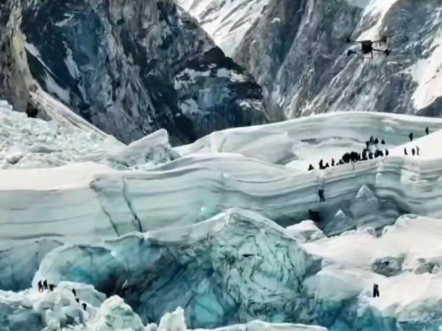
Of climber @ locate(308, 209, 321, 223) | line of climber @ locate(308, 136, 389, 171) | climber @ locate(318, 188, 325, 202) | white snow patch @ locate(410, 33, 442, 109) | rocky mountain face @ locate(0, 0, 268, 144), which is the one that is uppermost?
line of climber @ locate(308, 136, 389, 171)

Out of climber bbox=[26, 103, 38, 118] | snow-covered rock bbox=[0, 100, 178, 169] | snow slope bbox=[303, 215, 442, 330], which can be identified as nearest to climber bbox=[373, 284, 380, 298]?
snow slope bbox=[303, 215, 442, 330]

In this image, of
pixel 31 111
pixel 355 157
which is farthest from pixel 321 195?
pixel 31 111

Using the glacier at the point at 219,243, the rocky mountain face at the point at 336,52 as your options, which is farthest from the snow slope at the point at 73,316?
the rocky mountain face at the point at 336,52

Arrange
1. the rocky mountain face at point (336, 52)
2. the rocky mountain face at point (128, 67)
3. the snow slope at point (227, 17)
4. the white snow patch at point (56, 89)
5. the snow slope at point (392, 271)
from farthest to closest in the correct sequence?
the snow slope at point (227, 17) → the rocky mountain face at point (336, 52) → the rocky mountain face at point (128, 67) → the white snow patch at point (56, 89) → the snow slope at point (392, 271)

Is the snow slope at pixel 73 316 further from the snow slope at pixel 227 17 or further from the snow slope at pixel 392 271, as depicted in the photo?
the snow slope at pixel 227 17

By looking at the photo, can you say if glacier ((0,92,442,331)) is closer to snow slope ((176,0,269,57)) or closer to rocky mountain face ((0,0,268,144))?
rocky mountain face ((0,0,268,144))
